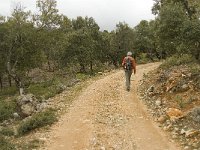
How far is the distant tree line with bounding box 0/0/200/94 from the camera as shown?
30422mm

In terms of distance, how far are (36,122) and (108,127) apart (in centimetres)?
298

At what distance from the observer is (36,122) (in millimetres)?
16000

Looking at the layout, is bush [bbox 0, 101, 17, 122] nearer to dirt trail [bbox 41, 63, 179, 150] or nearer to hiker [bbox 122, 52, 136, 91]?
dirt trail [bbox 41, 63, 179, 150]

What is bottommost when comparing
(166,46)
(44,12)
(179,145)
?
(179,145)

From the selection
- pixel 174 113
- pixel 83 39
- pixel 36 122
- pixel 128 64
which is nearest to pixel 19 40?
pixel 83 39

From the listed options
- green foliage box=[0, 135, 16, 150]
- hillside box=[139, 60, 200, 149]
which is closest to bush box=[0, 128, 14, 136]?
green foliage box=[0, 135, 16, 150]

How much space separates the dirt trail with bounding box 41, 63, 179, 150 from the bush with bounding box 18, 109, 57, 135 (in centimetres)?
49

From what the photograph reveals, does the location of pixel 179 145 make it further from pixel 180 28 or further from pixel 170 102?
pixel 180 28

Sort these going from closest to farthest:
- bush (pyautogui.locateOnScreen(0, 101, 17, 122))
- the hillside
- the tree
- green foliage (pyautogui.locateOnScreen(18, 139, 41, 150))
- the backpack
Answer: green foliage (pyautogui.locateOnScreen(18, 139, 41, 150)) → the hillside → bush (pyautogui.locateOnScreen(0, 101, 17, 122)) → the backpack → the tree

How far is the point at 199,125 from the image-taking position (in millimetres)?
14547

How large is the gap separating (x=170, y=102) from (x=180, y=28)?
12.9 m

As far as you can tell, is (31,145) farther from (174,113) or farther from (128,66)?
(128,66)

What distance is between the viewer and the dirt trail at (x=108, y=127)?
44.0 feet

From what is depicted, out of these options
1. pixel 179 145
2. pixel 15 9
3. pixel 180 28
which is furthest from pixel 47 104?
pixel 15 9
